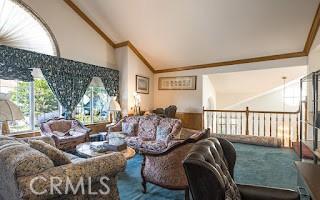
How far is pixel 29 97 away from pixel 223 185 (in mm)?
4811

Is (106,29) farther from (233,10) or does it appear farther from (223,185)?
(223,185)

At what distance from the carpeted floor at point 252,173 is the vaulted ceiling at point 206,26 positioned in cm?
263

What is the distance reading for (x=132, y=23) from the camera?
549 cm

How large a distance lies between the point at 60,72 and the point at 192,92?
13.1 ft

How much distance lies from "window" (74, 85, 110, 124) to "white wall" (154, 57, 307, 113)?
2.04 m

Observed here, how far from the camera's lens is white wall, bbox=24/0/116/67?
483cm

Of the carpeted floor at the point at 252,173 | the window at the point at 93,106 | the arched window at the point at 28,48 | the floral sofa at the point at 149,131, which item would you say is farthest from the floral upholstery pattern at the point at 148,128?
the arched window at the point at 28,48

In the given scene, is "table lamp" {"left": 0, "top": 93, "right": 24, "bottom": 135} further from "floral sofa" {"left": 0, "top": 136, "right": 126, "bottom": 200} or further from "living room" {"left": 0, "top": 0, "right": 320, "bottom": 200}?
"floral sofa" {"left": 0, "top": 136, "right": 126, "bottom": 200}

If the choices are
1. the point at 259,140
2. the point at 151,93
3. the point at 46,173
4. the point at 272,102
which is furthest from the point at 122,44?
the point at 272,102

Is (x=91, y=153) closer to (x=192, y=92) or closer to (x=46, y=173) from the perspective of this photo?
(x=46, y=173)

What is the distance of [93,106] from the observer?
6020 millimetres

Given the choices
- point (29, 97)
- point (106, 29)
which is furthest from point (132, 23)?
point (29, 97)

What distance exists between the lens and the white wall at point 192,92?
17.5 ft

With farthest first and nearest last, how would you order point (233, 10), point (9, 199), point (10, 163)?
point (233, 10)
point (9, 199)
point (10, 163)
